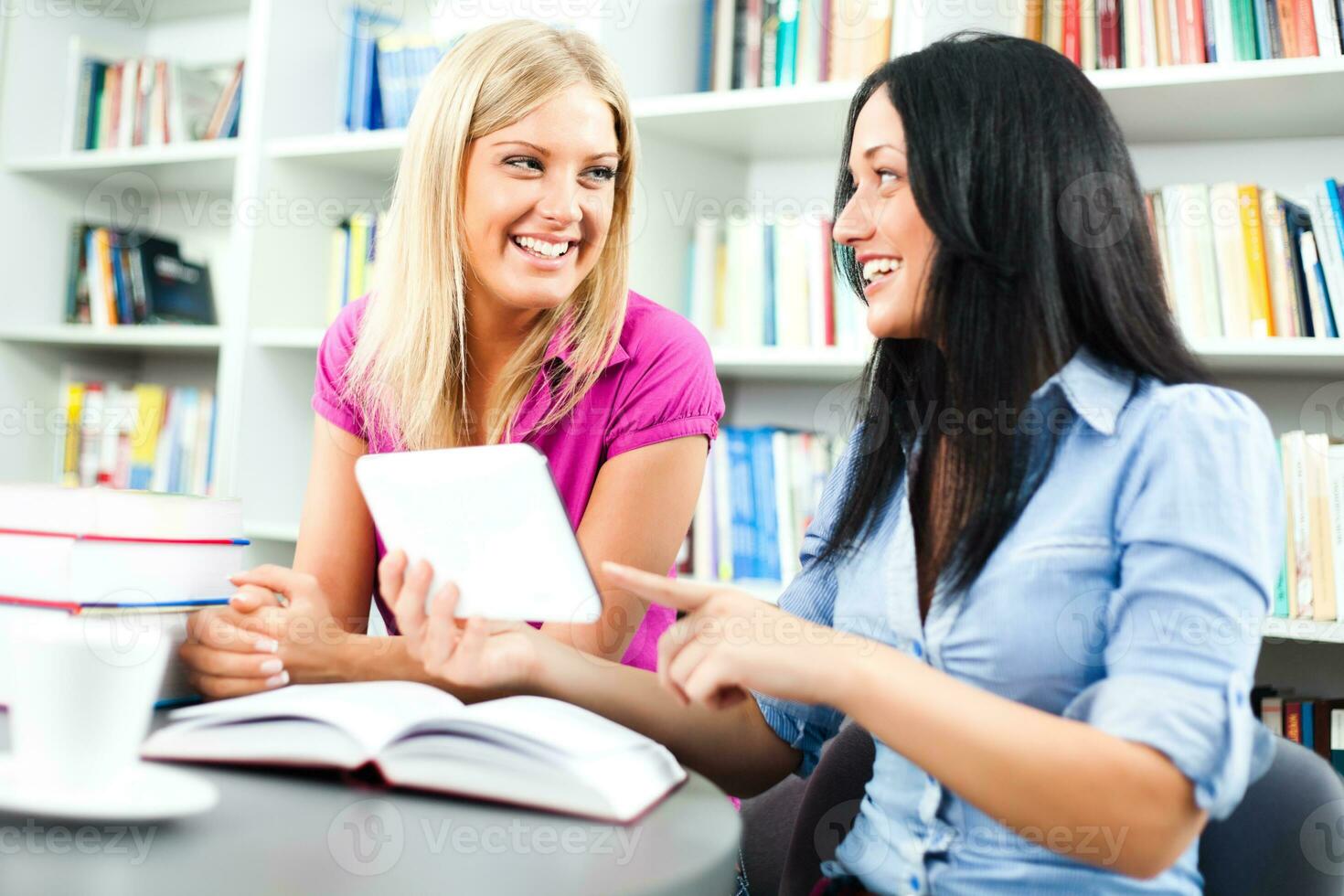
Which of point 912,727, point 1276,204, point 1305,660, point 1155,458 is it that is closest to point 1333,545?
point 1305,660

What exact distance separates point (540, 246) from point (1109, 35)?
1059 millimetres

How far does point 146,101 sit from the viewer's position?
2924 millimetres

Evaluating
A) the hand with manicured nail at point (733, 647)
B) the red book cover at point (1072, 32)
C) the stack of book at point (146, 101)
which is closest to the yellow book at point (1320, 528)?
the red book cover at point (1072, 32)

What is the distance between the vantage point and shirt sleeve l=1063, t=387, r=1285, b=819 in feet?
2.34

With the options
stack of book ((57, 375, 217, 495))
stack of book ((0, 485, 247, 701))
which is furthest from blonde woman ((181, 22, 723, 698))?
stack of book ((57, 375, 217, 495))

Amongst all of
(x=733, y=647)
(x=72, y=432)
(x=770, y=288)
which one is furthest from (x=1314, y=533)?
(x=72, y=432)

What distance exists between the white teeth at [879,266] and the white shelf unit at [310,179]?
0.94 meters

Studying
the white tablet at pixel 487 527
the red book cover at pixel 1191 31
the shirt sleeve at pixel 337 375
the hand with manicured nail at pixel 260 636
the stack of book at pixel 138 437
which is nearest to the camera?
the white tablet at pixel 487 527

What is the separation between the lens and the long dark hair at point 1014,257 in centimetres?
89

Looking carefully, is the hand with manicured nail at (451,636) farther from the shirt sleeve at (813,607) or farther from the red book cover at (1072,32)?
the red book cover at (1072,32)

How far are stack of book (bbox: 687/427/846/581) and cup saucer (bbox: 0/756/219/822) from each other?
1.50 meters

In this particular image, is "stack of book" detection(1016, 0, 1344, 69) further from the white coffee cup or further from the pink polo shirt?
the white coffee cup

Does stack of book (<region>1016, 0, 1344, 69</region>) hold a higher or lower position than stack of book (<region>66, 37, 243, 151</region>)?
lower

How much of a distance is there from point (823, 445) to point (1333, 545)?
2.68 feet
